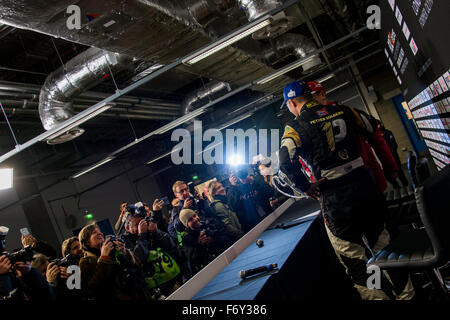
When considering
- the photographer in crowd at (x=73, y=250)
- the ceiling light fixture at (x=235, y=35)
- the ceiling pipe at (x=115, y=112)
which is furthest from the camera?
the ceiling pipe at (x=115, y=112)

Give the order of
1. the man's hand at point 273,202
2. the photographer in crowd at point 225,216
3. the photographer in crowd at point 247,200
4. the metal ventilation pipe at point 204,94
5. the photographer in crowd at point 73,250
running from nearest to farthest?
1. the photographer in crowd at point 73,250
2. the photographer in crowd at point 225,216
3. the photographer in crowd at point 247,200
4. the man's hand at point 273,202
5. the metal ventilation pipe at point 204,94

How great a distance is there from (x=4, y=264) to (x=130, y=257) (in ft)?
3.25

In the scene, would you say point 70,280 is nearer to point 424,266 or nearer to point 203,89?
point 424,266

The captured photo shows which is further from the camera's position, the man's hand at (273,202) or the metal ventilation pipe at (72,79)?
the man's hand at (273,202)

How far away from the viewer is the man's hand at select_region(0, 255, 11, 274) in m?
2.82

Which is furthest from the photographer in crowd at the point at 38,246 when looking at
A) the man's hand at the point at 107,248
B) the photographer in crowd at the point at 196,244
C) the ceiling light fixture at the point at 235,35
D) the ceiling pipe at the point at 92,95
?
the ceiling light fixture at the point at 235,35

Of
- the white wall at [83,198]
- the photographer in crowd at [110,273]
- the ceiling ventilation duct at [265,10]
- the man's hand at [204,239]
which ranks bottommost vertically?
the man's hand at [204,239]

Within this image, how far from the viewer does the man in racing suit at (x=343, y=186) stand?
209cm

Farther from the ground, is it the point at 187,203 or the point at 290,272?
the point at 187,203

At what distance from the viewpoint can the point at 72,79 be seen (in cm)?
465

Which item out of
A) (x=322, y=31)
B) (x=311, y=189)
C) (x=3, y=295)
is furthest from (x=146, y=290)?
(x=322, y=31)

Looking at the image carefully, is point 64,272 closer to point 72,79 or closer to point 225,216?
point 225,216

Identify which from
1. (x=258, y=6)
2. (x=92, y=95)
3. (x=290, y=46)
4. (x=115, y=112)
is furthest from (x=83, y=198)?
(x=258, y=6)

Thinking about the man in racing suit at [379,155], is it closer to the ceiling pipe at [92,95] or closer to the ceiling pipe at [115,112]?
the ceiling pipe at [92,95]
